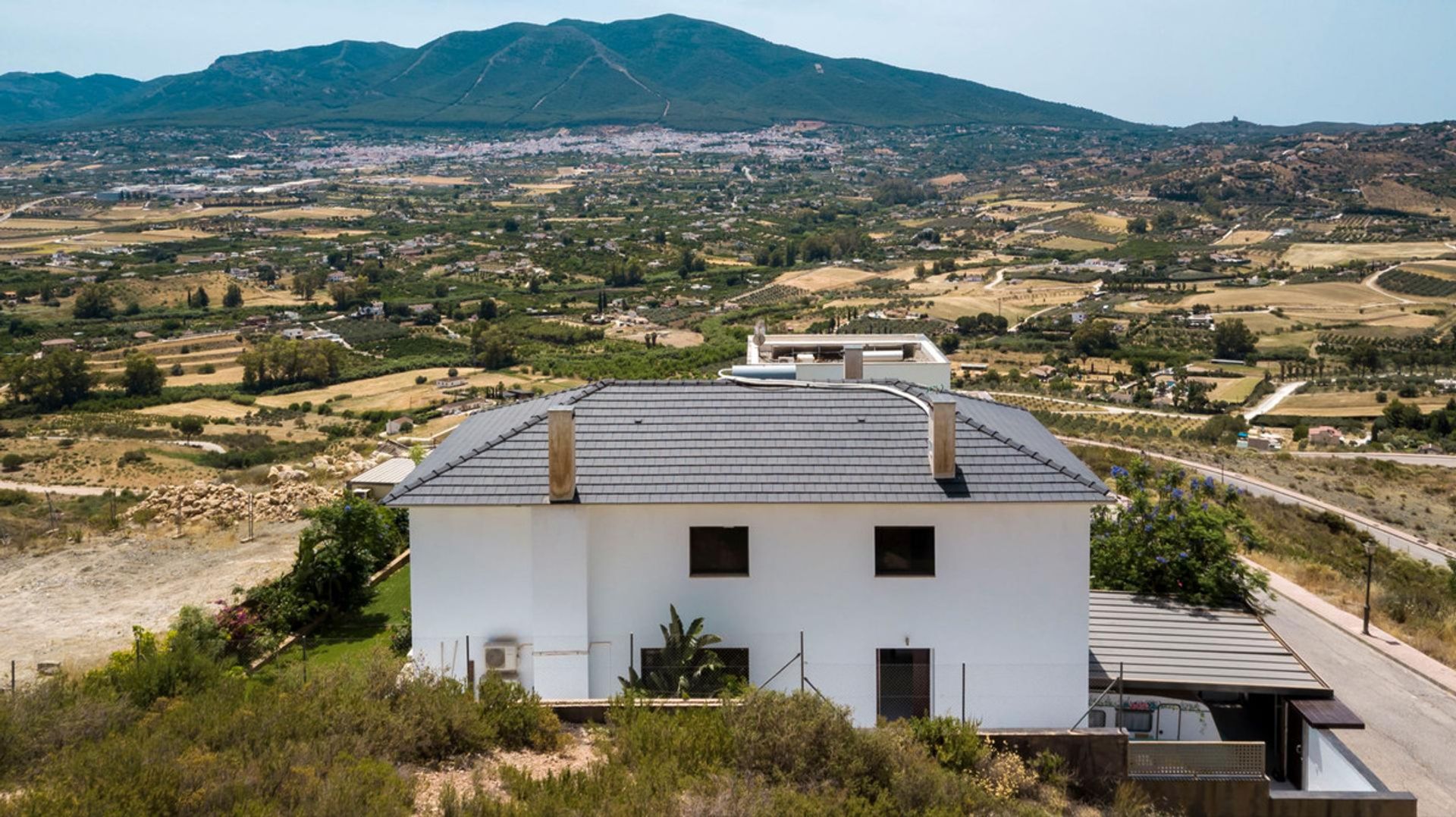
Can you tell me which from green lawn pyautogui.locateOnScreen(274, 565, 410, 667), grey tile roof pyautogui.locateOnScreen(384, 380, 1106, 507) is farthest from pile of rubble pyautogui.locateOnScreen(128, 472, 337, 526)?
grey tile roof pyautogui.locateOnScreen(384, 380, 1106, 507)

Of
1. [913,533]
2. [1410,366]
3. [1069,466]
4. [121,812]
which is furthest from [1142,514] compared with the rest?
[1410,366]

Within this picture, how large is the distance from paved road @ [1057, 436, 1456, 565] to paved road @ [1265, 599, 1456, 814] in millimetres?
12723

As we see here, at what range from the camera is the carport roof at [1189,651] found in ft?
46.0

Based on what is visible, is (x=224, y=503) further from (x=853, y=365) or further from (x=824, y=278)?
(x=824, y=278)

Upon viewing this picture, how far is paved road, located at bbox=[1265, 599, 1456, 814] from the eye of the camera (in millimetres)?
13852

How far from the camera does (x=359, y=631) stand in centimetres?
1844

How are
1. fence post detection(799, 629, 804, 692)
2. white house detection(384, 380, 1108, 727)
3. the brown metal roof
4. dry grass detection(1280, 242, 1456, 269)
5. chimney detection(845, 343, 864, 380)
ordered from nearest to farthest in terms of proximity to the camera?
the brown metal roof
fence post detection(799, 629, 804, 692)
white house detection(384, 380, 1108, 727)
chimney detection(845, 343, 864, 380)
dry grass detection(1280, 242, 1456, 269)

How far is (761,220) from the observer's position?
187375mm

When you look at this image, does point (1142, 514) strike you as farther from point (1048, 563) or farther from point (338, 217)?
point (338, 217)

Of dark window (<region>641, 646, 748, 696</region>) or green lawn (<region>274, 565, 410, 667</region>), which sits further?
green lawn (<region>274, 565, 410, 667</region>)

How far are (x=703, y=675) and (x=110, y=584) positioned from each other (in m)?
13.6

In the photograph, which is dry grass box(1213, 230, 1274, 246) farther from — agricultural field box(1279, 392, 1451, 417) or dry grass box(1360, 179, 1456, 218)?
agricultural field box(1279, 392, 1451, 417)

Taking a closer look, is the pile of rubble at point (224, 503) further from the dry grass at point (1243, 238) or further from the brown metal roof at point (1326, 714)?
the dry grass at point (1243, 238)

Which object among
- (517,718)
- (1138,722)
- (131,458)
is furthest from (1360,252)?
(517,718)
